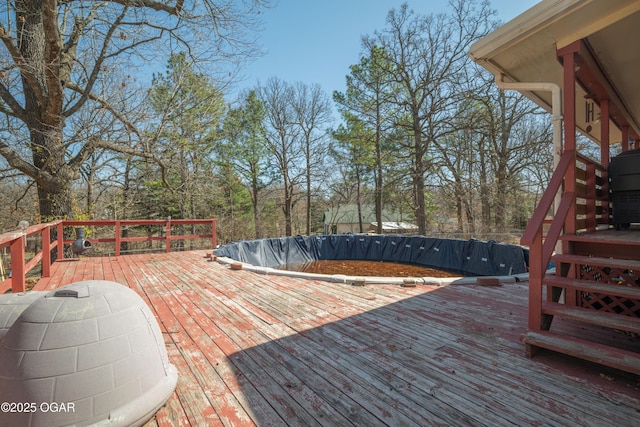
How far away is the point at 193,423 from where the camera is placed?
1.43m

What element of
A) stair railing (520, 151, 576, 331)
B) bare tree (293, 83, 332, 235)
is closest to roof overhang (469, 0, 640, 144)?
stair railing (520, 151, 576, 331)

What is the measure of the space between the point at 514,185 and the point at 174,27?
548 inches

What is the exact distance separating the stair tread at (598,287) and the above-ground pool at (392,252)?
469 centimetres

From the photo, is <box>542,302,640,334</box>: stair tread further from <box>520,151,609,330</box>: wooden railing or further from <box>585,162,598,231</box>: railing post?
<box>585,162,598,231</box>: railing post

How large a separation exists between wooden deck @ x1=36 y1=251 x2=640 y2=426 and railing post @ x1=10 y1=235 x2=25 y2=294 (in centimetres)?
114

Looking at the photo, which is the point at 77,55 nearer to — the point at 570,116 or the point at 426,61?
A: the point at 570,116

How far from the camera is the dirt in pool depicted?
8.07 metres

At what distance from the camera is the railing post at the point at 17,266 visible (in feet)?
8.48

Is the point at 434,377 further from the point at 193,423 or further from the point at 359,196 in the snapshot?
the point at 359,196

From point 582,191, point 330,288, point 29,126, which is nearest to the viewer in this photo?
point 582,191

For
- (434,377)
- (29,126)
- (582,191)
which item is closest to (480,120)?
(582,191)

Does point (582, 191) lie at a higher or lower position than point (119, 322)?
higher

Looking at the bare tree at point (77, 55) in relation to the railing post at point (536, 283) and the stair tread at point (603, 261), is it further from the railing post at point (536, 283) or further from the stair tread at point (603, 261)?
the stair tread at point (603, 261)

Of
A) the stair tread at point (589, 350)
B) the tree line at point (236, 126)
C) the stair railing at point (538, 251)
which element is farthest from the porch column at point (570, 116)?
the tree line at point (236, 126)
